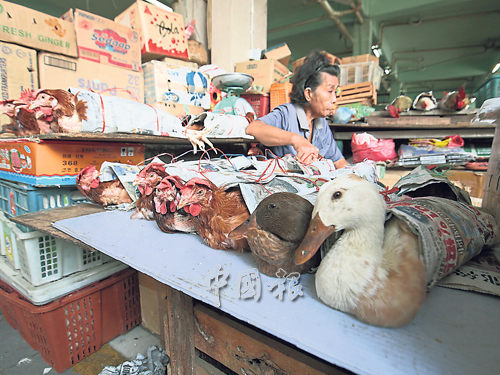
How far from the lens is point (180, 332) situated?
103cm

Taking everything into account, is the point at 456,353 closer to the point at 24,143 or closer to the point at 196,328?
the point at 196,328

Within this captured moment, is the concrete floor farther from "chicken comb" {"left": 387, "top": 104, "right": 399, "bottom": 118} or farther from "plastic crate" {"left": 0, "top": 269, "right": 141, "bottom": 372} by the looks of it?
"chicken comb" {"left": 387, "top": 104, "right": 399, "bottom": 118}

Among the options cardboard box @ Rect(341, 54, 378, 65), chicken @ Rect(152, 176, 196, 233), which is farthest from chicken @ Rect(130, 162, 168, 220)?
cardboard box @ Rect(341, 54, 378, 65)

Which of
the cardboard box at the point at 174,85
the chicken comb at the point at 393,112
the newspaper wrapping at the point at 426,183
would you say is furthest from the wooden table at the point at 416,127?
the newspaper wrapping at the point at 426,183

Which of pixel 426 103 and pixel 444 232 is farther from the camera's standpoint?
pixel 426 103

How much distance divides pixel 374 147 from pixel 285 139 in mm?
2038

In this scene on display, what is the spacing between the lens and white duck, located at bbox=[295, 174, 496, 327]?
1.79ft

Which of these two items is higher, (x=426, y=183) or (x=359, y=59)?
(x=359, y=59)

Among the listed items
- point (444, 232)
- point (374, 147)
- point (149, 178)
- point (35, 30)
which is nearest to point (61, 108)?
point (149, 178)

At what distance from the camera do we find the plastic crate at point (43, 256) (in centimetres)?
143

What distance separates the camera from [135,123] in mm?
1673

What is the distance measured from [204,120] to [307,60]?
108 cm

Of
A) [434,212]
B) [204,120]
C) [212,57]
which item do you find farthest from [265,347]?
[212,57]

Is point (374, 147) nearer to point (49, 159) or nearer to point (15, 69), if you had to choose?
point (49, 159)
